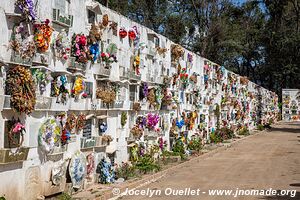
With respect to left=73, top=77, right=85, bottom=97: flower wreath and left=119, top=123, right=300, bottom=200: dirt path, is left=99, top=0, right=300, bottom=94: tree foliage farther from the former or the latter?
left=73, top=77, right=85, bottom=97: flower wreath

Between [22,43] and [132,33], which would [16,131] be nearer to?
[22,43]

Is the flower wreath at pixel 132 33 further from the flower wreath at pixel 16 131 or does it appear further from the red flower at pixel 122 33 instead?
the flower wreath at pixel 16 131

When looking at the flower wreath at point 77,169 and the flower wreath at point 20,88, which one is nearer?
the flower wreath at point 20,88

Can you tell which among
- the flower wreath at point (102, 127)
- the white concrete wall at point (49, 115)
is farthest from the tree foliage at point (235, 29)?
the flower wreath at point (102, 127)

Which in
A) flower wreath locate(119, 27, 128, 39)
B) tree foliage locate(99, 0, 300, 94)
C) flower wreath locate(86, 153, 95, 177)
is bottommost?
flower wreath locate(86, 153, 95, 177)

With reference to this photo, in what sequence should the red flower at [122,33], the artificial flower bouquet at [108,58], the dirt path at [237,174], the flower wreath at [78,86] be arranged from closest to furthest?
the flower wreath at [78,86] < the dirt path at [237,174] < the artificial flower bouquet at [108,58] < the red flower at [122,33]

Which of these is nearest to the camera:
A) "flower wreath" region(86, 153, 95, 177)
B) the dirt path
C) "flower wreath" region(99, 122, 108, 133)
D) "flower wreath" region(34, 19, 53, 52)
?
"flower wreath" region(34, 19, 53, 52)

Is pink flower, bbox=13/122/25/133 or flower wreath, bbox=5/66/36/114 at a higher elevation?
flower wreath, bbox=5/66/36/114

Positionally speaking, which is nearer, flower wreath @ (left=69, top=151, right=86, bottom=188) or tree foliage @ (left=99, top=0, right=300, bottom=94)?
flower wreath @ (left=69, top=151, right=86, bottom=188)

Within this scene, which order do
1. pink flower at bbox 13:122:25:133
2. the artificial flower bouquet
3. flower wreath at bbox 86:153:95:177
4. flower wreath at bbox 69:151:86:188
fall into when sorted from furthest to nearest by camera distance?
the artificial flower bouquet < flower wreath at bbox 86:153:95:177 < flower wreath at bbox 69:151:86:188 < pink flower at bbox 13:122:25:133

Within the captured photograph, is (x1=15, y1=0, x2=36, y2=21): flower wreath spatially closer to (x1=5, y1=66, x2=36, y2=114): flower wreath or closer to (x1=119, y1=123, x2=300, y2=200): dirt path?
(x1=5, y1=66, x2=36, y2=114): flower wreath

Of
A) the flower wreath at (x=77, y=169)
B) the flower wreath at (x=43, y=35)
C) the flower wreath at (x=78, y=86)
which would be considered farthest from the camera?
the flower wreath at (x=78, y=86)

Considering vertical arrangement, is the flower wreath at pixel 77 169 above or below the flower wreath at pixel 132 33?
below

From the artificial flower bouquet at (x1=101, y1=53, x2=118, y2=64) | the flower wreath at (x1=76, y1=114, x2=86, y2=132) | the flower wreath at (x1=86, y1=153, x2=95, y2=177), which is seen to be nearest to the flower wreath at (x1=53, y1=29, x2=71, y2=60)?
the flower wreath at (x1=76, y1=114, x2=86, y2=132)
